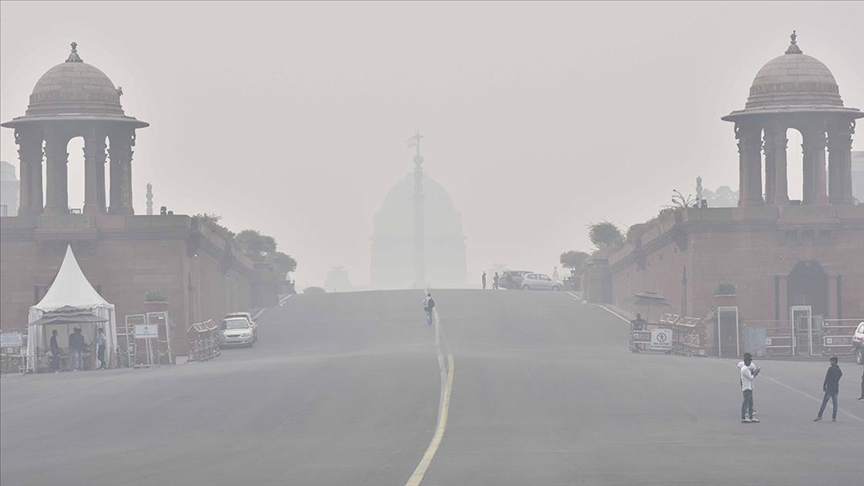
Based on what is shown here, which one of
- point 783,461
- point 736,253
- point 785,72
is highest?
point 785,72

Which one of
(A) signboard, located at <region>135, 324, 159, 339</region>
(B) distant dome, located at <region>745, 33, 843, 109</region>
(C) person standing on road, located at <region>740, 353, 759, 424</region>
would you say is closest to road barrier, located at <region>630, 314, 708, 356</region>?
(B) distant dome, located at <region>745, 33, 843, 109</region>

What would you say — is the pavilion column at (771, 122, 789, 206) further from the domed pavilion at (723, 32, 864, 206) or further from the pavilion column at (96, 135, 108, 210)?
the pavilion column at (96, 135, 108, 210)

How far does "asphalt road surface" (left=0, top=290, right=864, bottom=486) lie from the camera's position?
95.0 ft

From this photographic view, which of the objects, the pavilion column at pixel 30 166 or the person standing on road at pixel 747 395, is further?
the pavilion column at pixel 30 166

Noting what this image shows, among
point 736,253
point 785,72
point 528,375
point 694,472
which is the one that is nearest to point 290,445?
point 694,472

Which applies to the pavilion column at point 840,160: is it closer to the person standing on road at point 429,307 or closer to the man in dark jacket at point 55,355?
the person standing on road at point 429,307

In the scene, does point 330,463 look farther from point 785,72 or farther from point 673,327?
point 785,72

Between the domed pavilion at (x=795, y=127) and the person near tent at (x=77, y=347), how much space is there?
33570 mm

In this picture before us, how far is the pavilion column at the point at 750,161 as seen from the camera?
260ft

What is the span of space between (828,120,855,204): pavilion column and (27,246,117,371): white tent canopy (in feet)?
117

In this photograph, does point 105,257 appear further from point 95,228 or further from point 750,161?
point 750,161

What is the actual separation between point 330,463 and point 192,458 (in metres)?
3.15

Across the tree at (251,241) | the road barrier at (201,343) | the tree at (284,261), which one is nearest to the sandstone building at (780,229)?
the road barrier at (201,343)

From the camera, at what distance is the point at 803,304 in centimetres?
7412
